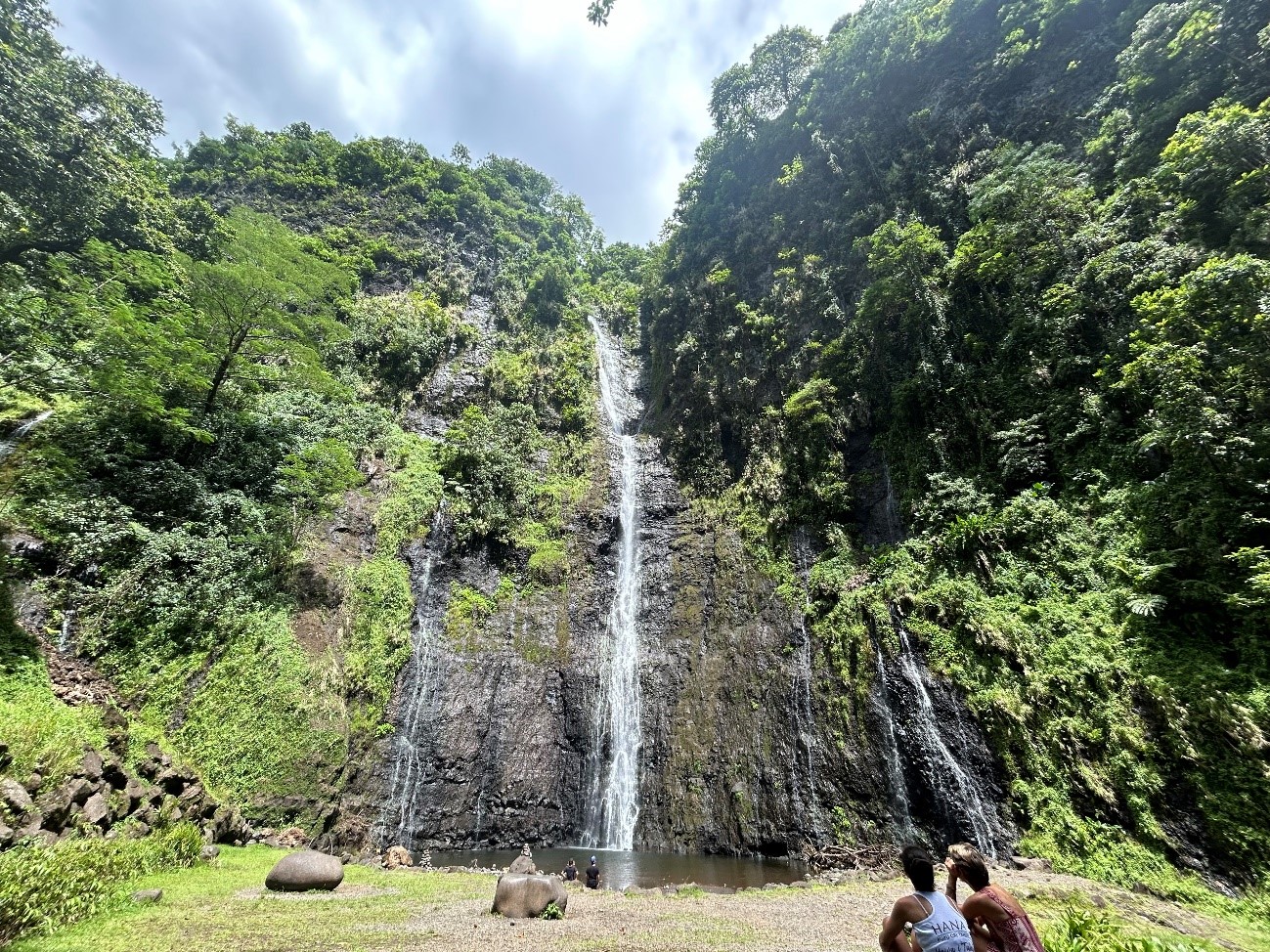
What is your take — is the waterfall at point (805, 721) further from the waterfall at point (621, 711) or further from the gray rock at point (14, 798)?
the gray rock at point (14, 798)

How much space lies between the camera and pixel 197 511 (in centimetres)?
1445

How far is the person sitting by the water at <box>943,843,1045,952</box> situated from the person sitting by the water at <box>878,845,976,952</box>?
0.54 ft

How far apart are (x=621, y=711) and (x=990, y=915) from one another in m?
14.5

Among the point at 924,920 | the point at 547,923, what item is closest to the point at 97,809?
the point at 547,923

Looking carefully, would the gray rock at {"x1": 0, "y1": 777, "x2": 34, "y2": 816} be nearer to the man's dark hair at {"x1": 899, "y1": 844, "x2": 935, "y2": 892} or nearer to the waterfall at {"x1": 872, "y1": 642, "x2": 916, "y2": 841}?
the man's dark hair at {"x1": 899, "y1": 844, "x2": 935, "y2": 892}

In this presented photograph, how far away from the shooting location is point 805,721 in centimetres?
1416

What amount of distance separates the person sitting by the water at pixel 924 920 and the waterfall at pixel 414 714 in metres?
14.6

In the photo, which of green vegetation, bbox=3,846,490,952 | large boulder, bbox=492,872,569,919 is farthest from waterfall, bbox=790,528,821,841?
green vegetation, bbox=3,846,490,952

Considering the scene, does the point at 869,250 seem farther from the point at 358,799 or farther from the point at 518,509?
the point at 358,799

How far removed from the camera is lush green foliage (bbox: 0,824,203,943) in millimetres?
5090

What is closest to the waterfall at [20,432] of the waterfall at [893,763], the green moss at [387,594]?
the green moss at [387,594]

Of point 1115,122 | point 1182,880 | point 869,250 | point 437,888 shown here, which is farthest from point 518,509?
point 1115,122

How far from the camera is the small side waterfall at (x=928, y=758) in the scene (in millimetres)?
10765

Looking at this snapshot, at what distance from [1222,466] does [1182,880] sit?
7.14 meters
